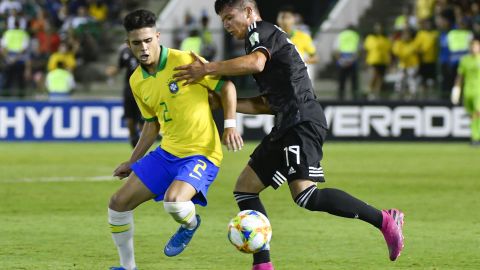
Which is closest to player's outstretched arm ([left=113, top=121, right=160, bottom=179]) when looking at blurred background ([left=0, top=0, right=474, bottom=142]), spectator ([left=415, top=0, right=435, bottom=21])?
blurred background ([left=0, top=0, right=474, bottom=142])

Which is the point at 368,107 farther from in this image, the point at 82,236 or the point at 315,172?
the point at 315,172

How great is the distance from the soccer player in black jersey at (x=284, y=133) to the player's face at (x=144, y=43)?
0.23 metres

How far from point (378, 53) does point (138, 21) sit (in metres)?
17.7

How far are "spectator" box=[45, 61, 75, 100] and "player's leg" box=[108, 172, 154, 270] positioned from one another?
56.9 feet

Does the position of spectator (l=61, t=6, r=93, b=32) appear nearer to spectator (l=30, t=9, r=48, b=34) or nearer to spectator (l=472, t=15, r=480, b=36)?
spectator (l=30, t=9, r=48, b=34)

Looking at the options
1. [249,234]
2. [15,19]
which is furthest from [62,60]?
[249,234]

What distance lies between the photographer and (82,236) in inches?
386

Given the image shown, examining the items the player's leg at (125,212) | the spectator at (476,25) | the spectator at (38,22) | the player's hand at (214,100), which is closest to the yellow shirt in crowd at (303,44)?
the spectator at (476,25)

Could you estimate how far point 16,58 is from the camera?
25.9 metres

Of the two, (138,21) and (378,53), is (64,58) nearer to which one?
(378,53)

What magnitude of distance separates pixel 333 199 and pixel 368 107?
15821 mm

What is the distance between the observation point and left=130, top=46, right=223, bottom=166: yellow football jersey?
7.71 m

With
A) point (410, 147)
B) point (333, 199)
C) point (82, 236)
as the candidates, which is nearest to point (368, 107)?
point (410, 147)

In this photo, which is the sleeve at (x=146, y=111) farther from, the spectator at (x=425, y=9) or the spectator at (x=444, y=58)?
the spectator at (x=425, y=9)
